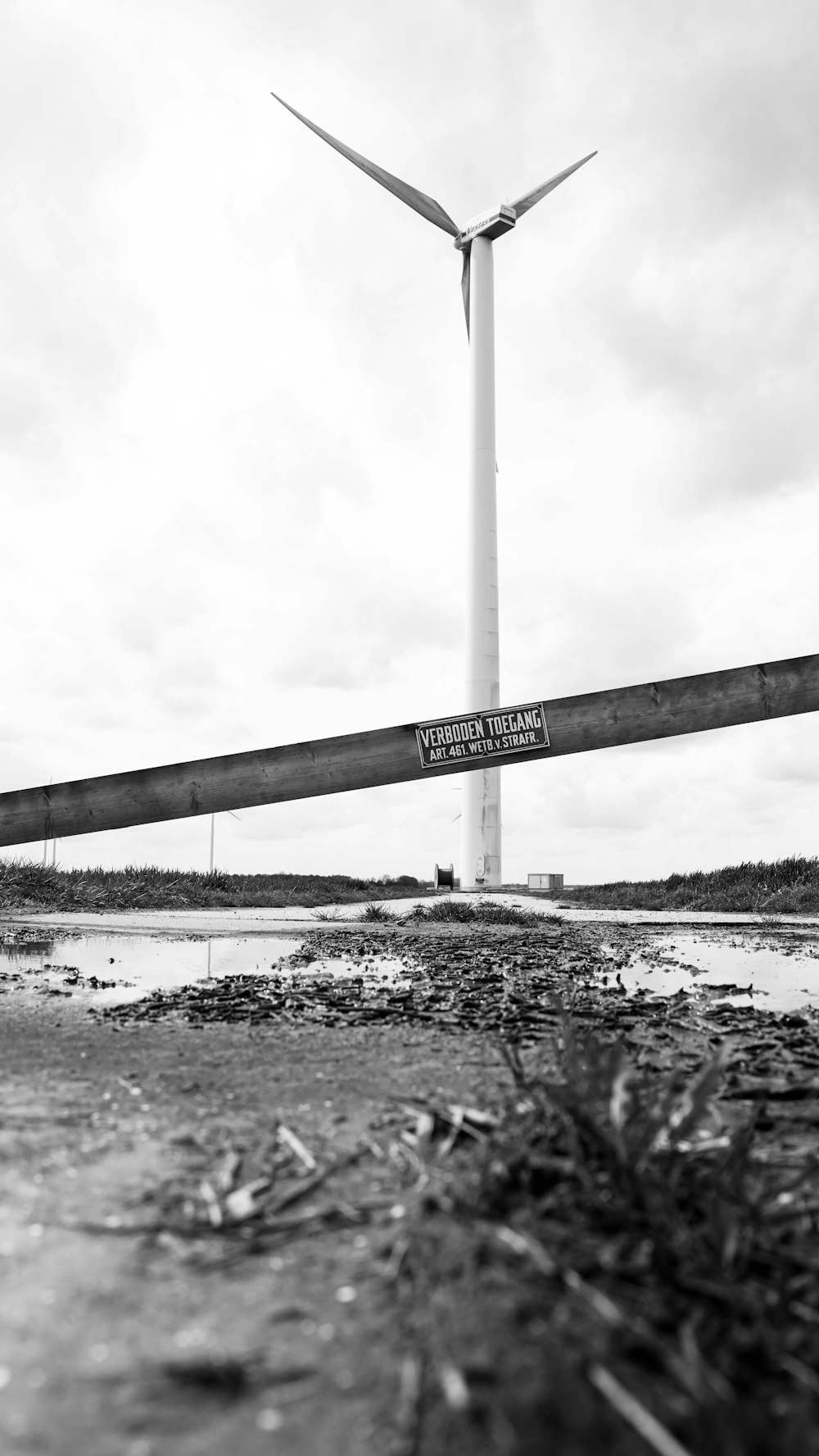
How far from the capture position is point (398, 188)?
75.5 ft

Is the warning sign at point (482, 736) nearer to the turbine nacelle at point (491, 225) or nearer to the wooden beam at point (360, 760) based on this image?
the wooden beam at point (360, 760)

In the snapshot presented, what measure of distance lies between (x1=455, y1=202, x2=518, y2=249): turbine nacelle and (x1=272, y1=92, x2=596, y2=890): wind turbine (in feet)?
0.06

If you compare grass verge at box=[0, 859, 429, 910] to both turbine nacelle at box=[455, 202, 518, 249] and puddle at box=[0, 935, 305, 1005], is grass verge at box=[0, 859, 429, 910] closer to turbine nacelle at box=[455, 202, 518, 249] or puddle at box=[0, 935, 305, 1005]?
puddle at box=[0, 935, 305, 1005]

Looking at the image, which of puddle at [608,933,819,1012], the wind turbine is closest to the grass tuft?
puddle at [608,933,819,1012]

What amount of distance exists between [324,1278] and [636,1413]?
47cm

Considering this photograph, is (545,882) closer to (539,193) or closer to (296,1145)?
(539,193)

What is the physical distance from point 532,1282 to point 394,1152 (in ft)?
1.98

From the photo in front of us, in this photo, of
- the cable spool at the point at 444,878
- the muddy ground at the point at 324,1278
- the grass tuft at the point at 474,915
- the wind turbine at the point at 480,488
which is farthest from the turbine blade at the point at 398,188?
the muddy ground at the point at 324,1278

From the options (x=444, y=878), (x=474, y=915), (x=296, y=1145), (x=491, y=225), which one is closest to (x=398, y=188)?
(x=491, y=225)

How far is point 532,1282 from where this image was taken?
1.17 metres

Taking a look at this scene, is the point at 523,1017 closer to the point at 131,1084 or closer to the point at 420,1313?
the point at 131,1084

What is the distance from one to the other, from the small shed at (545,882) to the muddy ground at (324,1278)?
64.7 ft

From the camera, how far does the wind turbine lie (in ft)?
67.3

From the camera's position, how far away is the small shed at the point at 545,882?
2205cm
